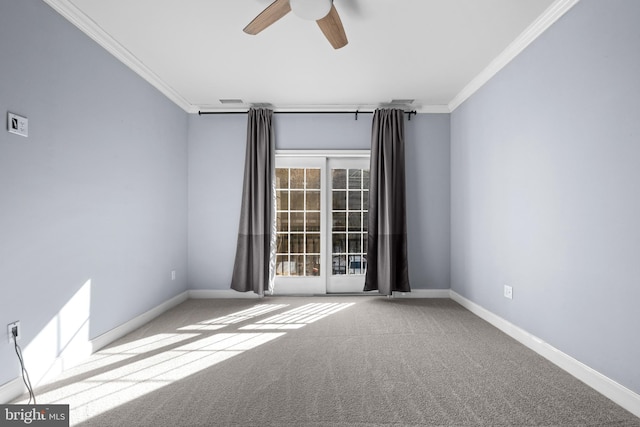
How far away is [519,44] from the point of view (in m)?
2.77

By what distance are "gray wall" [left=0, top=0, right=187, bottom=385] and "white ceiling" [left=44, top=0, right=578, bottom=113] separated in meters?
0.30

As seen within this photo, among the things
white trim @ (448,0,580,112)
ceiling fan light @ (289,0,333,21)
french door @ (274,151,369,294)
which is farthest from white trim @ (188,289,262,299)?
white trim @ (448,0,580,112)

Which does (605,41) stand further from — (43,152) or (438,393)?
(43,152)

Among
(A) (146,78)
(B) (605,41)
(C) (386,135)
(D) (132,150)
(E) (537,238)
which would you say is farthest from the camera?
(C) (386,135)

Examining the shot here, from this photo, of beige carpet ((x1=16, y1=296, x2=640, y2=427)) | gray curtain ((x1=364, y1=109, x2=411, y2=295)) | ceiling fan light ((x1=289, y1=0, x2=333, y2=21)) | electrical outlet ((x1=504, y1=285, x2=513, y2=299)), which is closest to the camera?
beige carpet ((x1=16, y1=296, x2=640, y2=427))

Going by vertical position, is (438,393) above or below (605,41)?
below

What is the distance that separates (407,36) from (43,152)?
2.87m

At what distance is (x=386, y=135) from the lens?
4.23 m

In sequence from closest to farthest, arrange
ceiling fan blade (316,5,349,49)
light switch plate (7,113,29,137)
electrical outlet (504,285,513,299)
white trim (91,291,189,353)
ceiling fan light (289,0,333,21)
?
1. light switch plate (7,113,29,137)
2. ceiling fan light (289,0,333,21)
3. ceiling fan blade (316,5,349,49)
4. white trim (91,291,189,353)
5. electrical outlet (504,285,513,299)

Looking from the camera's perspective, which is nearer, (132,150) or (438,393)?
(438,393)

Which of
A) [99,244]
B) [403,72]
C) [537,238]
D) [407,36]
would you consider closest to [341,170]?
[403,72]

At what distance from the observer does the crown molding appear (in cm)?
229

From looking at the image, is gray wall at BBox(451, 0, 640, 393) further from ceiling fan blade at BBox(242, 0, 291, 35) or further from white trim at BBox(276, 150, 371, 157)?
ceiling fan blade at BBox(242, 0, 291, 35)

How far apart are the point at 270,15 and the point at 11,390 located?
9.35 ft
